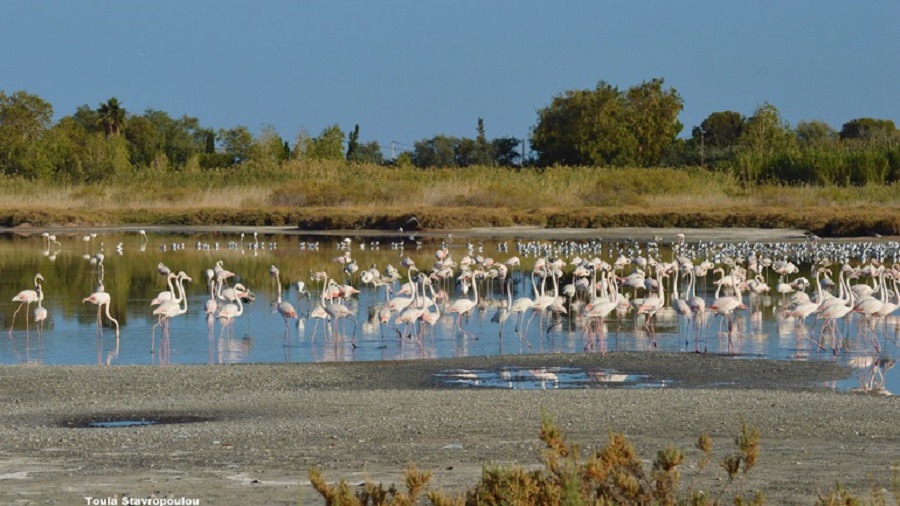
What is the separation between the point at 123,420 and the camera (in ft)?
36.8

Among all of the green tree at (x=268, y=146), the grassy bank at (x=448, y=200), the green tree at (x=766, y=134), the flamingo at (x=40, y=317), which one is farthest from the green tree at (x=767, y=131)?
the flamingo at (x=40, y=317)

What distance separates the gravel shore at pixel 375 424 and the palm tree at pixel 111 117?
8171 cm

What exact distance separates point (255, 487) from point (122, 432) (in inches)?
→ 110

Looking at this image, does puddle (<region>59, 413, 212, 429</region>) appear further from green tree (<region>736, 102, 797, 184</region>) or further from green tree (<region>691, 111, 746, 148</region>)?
green tree (<region>691, 111, 746, 148</region>)

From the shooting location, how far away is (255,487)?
7.66 meters

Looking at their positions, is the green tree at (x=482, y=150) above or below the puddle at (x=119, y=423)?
above

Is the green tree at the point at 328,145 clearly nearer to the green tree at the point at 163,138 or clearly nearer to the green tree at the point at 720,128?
the green tree at the point at 163,138

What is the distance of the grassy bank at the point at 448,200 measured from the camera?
47.5 metres

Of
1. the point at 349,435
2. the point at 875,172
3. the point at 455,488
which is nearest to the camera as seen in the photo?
the point at 455,488

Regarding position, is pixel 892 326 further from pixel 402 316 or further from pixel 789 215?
pixel 789 215

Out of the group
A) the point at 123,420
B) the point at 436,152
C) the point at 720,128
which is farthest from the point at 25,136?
the point at 123,420

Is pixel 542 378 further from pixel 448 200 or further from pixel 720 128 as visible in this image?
pixel 720 128

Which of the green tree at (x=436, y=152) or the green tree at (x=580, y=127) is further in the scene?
the green tree at (x=436, y=152)

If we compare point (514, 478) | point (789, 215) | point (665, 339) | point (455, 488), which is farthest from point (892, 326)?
point (789, 215)
